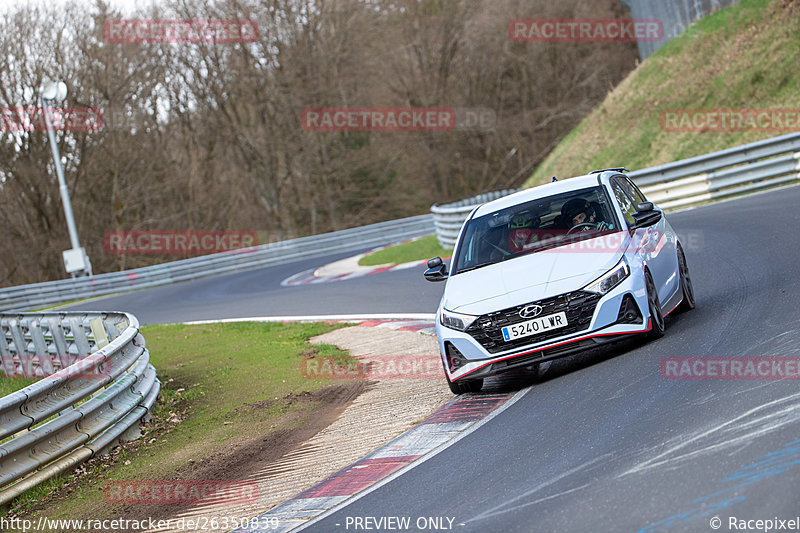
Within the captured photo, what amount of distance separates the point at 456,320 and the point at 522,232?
1.41 meters

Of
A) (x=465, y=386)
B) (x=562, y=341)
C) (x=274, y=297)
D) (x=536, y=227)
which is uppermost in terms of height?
(x=536, y=227)

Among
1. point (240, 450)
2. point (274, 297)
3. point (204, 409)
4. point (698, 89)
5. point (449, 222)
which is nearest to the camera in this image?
point (240, 450)

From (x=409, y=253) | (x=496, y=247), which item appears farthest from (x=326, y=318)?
(x=409, y=253)

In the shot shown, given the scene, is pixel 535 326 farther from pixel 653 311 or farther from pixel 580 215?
pixel 580 215

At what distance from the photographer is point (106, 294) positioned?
1352 inches

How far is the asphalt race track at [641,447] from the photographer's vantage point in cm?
450

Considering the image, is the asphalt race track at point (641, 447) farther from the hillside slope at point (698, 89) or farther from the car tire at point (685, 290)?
the hillside slope at point (698, 89)

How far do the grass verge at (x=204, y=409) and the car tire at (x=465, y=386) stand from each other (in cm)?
148

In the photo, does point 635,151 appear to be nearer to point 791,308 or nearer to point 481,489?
point 791,308

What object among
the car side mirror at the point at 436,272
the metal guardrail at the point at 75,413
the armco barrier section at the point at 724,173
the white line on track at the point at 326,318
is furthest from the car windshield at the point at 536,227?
the armco barrier section at the point at 724,173

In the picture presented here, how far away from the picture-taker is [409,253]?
2628 cm

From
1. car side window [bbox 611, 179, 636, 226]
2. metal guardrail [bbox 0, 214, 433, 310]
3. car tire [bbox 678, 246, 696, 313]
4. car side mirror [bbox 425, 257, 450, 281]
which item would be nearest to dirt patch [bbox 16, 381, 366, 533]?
car side mirror [bbox 425, 257, 450, 281]

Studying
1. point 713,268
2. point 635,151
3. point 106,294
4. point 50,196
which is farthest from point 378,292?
point 50,196

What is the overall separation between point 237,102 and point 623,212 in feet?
145
